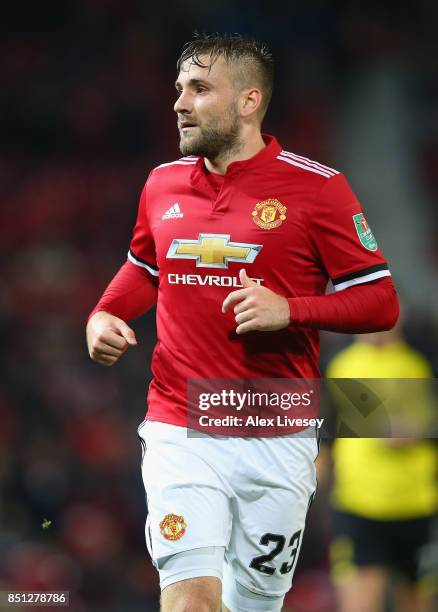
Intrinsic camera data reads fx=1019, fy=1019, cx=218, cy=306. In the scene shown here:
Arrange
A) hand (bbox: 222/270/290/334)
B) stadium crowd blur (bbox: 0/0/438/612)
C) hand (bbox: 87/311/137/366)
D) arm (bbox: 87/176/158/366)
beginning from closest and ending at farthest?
hand (bbox: 222/270/290/334) < hand (bbox: 87/311/137/366) < arm (bbox: 87/176/158/366) < stadium crowd blur (bbox: 0/0/438/612)

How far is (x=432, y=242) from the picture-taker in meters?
10.1

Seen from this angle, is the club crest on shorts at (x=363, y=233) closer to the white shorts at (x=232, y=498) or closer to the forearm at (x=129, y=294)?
the white shorts at (x=232, y=498)

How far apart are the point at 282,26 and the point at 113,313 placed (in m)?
8.55

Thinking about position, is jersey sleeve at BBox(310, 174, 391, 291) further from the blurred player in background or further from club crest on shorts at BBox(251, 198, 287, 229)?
the blurred player in background

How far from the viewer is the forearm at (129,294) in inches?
140

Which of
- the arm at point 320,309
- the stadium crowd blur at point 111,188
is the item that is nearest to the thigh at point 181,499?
the arm at point 320,309

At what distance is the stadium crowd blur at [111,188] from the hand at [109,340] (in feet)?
12.4

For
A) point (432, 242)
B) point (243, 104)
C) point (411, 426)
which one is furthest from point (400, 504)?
point (432, 242)

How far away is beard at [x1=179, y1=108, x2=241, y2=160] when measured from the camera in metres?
3.33

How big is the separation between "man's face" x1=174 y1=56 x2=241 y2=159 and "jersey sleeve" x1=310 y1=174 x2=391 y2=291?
402 millimetres

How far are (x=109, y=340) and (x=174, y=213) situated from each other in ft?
1.62

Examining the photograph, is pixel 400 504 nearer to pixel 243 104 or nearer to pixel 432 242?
pixel 243 104

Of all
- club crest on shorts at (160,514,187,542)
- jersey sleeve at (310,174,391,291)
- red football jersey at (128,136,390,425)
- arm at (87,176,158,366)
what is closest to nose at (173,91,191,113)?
red football jersey at (128,136,390,425)

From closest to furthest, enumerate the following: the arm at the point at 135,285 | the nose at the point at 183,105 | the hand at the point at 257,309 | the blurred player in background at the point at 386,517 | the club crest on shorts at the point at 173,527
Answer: the hand at the point at 257,309 → the club crest on shorts at the point at 173,527 → the nose at the point at 183,105 → the arm at the point at 135,285 → the blurred player in background at the point at 386,517
